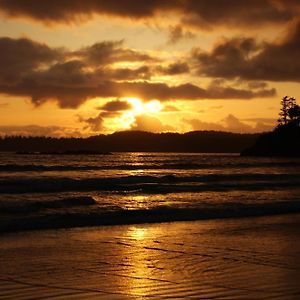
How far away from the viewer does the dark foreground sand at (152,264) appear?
8.70 m

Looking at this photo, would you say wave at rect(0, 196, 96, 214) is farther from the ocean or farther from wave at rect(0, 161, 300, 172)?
wave at rect(0, 161, 300, 172)

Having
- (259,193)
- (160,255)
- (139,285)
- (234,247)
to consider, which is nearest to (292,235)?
(234,247)

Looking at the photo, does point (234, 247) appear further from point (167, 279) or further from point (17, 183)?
point (17, 183)

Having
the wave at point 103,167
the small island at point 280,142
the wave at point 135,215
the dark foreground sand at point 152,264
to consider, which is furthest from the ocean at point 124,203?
the small island at point 280,142

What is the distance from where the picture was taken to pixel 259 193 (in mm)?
31094

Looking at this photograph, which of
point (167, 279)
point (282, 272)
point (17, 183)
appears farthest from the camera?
point (17, 183)

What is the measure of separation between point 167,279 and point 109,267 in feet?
4.98

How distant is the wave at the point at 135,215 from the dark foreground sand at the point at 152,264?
4.73 feet

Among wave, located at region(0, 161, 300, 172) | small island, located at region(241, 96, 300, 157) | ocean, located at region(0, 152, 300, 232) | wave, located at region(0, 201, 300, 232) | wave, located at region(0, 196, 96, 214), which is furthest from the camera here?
small island, located at region(241, 96, 300, 157)

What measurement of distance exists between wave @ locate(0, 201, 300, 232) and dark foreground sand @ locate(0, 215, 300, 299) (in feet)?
4.73

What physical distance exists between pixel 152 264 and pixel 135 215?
955 centimetres

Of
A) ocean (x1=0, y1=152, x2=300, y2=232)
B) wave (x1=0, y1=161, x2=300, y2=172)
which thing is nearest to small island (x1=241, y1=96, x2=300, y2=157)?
wave (x1=0, y1=161, x2=300, y2=172)

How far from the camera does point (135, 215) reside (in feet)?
66.9

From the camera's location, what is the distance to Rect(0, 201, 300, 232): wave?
17547 mm
